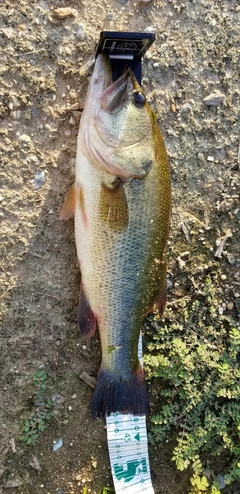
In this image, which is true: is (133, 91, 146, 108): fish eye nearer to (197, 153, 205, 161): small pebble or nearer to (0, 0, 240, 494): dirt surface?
(0, 0, 240, 494): dirt surface

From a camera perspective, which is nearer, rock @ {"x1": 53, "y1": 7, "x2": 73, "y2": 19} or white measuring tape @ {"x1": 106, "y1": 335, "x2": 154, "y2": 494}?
rock @ {"x1": 53, "y1": 7, "x2": 73, "y2": 19}

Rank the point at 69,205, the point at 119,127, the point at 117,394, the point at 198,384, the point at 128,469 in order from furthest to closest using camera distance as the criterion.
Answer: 1. the point at 198,384
2. the point at 128,469
3. the point at 117,394
4. the point at 69,205
5. the point at 119,127

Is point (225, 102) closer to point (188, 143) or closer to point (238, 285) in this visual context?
point (188, 143)

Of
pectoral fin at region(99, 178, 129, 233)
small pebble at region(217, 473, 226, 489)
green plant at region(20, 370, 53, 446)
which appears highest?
pectoral fin at region(99, 178, 129, 233)

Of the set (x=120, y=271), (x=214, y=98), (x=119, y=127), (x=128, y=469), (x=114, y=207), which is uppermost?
(x=119, y=127)

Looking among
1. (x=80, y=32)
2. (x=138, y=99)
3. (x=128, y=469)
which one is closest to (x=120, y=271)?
(x=138, y=99)

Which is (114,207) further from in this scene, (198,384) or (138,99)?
(198,384)

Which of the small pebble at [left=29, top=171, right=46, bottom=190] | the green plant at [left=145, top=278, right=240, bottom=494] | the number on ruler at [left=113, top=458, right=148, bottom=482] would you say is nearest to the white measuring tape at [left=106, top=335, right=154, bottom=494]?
the number on ruler at [left=113, top=458, right=148, bottom=482]
